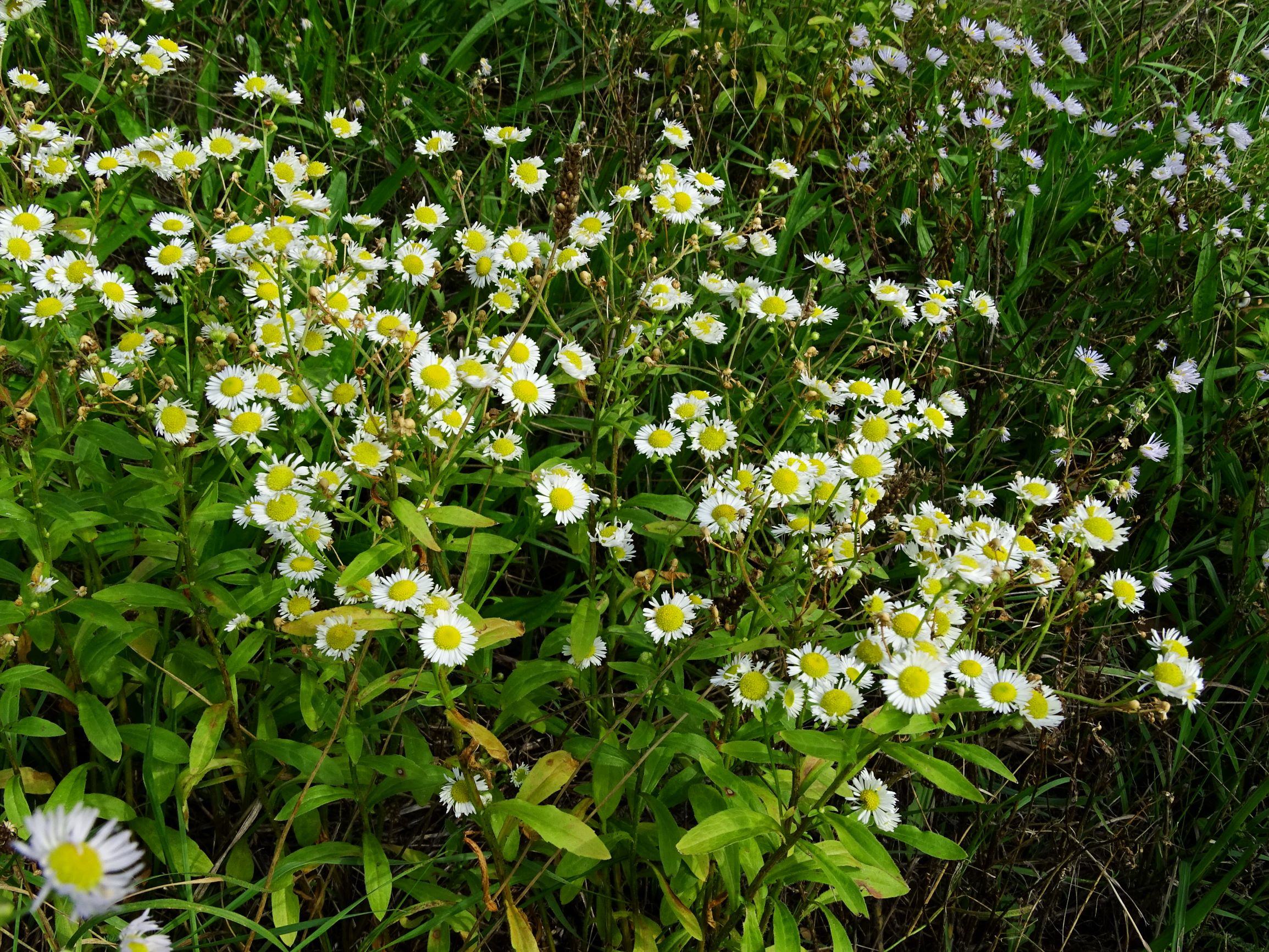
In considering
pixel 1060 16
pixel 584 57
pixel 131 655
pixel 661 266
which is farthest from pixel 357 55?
pixel 1060 16

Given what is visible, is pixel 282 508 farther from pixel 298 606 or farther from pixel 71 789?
pixel 71 789

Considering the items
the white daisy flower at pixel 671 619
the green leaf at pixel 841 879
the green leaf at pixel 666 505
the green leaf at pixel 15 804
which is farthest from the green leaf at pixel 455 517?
the green leaf at pixel 15 804

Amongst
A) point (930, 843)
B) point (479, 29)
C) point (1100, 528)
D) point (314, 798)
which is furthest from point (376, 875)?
point (479, 29)

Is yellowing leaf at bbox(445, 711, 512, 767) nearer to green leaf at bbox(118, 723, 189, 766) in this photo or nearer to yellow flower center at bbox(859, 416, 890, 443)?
green leaf at bbox(118, 723, 189, 766)

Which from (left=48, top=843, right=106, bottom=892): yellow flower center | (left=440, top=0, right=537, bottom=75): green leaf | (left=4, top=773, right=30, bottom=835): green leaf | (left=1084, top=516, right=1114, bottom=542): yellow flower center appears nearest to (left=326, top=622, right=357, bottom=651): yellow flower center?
(left=4, top=773, right=30, bottom=835): green leaf

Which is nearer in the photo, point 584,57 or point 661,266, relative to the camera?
point 661,266

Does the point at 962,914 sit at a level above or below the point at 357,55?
below

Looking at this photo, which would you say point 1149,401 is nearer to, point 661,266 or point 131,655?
point 661,266

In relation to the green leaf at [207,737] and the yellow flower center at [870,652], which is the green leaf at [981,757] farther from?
the green leaf at [207,737]
